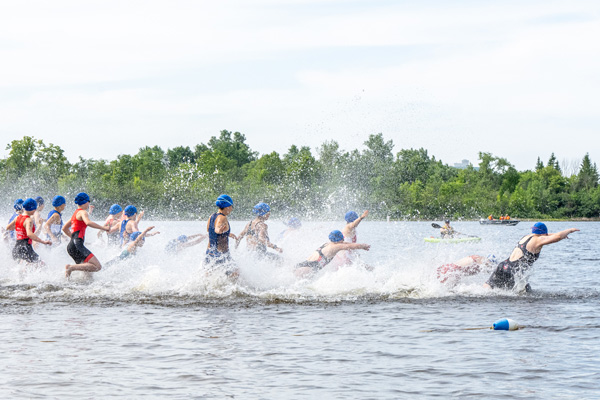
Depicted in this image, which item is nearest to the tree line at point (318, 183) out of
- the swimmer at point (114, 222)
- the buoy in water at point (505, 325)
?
the swimmer at point (114, 222)

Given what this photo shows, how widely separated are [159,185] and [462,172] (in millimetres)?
58024

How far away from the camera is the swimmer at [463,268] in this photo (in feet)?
49.4

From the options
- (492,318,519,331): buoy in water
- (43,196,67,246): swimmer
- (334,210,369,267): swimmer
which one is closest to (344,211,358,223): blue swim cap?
(334,210,369,267): swimmer

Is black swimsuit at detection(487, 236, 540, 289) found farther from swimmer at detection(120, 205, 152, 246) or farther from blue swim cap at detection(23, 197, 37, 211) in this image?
blue swim cap at detection(23, 197, 37, 211)

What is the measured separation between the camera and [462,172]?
13875 cm

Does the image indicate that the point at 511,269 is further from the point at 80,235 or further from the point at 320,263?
the point at 80,235

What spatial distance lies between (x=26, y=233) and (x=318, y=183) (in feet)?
300

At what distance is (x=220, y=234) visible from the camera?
44.3 feet

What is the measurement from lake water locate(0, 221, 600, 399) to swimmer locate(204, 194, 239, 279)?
63cm

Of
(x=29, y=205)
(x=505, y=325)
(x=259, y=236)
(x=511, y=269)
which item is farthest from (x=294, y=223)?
(x=505, y=325)

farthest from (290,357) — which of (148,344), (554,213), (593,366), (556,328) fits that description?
(554,213)

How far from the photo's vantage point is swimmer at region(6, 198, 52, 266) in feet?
50.5

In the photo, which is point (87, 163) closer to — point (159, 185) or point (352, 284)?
point (159, 185)

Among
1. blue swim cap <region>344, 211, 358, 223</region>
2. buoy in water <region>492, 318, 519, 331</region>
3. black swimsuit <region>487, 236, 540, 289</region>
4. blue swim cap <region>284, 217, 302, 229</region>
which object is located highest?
blue swim cap <region>344, 211, 358, 223</region>
